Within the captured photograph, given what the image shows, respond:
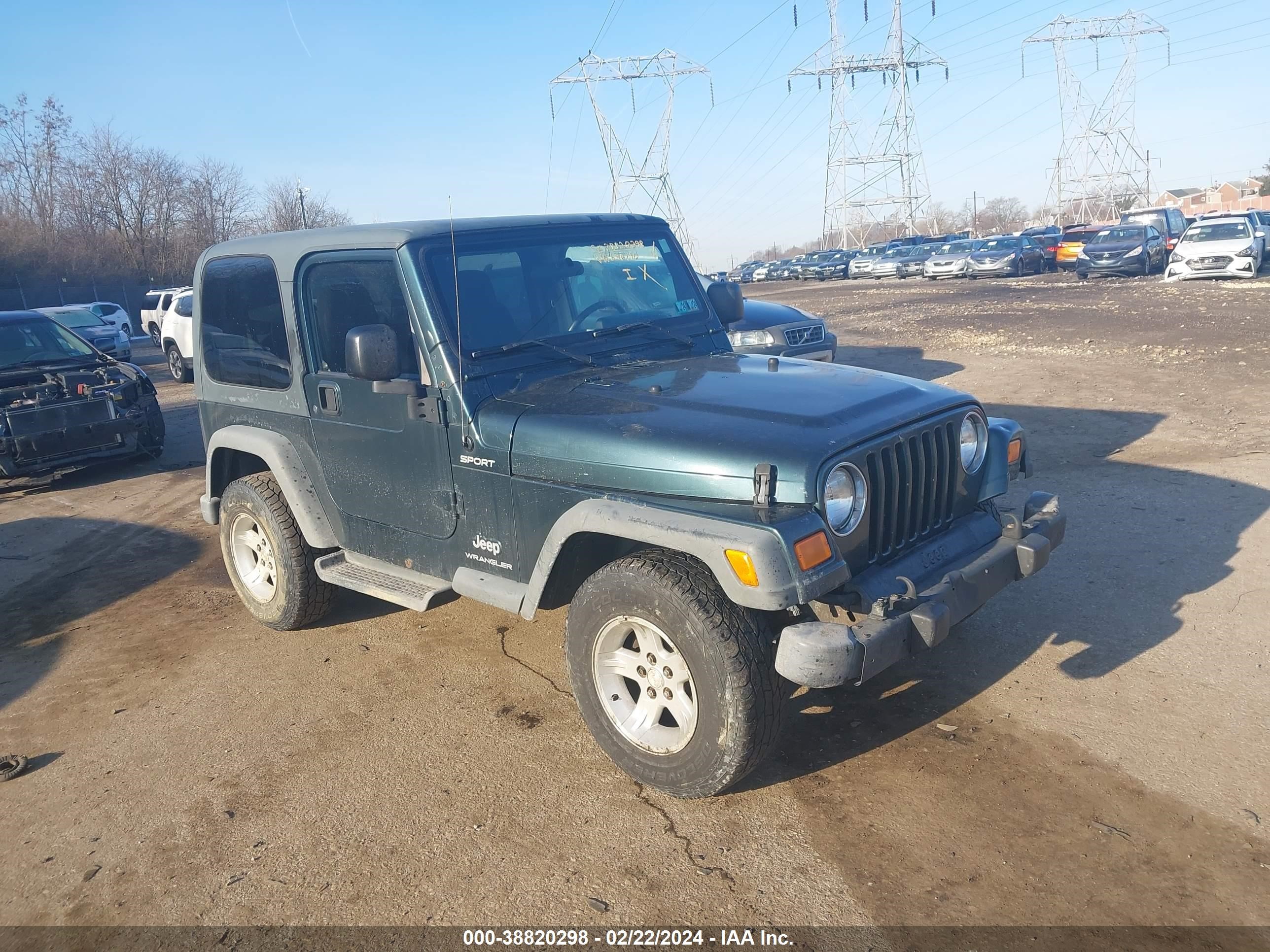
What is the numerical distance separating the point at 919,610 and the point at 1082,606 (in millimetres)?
2069

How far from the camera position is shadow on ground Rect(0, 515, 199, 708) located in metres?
5.25

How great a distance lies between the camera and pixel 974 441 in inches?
153

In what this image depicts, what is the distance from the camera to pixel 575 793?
352 cm

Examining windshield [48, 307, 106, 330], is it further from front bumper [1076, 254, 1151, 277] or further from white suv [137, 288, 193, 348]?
front bumper [1076, 254, 1151, 277]

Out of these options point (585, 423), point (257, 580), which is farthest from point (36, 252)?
point (585, 423)

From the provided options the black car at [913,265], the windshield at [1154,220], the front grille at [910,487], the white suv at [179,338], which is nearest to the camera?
the front grille at [910,487]

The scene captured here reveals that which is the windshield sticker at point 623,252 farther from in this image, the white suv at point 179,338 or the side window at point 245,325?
the white suv at point 179,338

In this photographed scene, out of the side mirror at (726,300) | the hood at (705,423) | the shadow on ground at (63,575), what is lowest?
the shadow on ground at (63,575)

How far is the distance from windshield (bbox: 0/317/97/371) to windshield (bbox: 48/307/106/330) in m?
11.9

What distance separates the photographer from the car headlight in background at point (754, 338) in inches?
428

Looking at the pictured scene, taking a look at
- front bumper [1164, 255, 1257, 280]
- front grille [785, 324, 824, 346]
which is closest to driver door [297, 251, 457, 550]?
front grille [785, 324, 824, 346]

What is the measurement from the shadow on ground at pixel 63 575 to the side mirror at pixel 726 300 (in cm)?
411

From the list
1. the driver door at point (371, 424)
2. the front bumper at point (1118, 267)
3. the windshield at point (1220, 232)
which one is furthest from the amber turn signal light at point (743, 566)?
the front bumper at point (1118, 267)

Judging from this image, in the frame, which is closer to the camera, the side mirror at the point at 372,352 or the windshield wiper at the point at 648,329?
the side mirror at the point at 372,352
